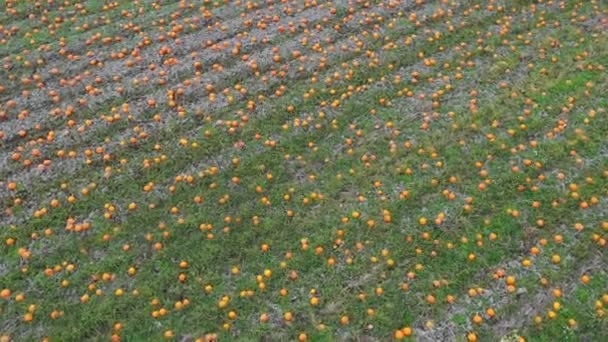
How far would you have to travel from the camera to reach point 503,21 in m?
12.5

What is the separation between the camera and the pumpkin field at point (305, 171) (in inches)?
287

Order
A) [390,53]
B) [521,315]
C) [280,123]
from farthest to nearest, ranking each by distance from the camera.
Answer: [390,53] → [280,123] → [521,315]

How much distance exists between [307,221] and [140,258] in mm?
2431

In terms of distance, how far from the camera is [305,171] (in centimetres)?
918

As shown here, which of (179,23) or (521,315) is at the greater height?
(179,23)

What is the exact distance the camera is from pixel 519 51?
1165 cm

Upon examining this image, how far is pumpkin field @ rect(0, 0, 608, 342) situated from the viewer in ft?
24.0

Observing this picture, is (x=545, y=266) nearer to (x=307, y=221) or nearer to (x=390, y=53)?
(x=307, y=221)

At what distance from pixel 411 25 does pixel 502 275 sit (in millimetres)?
6670

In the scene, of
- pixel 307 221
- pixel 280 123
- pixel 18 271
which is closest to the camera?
pixel 18 271

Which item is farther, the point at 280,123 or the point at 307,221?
the point at 280,123

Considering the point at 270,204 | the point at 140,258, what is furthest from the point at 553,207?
the point at 140,258

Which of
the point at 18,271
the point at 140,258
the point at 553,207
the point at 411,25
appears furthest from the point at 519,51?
the point at 18,271

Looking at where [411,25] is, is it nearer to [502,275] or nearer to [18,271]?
[502,275]
